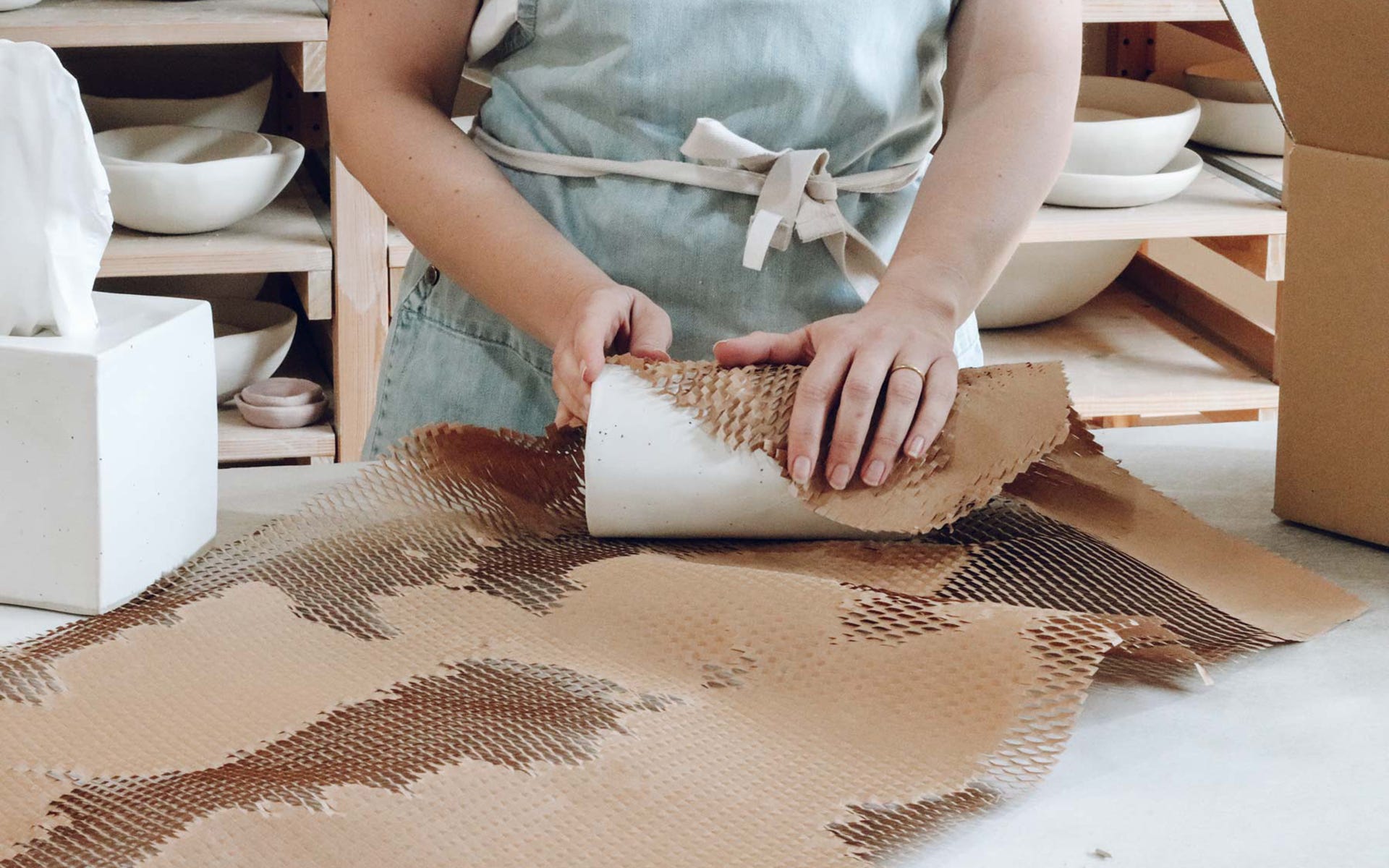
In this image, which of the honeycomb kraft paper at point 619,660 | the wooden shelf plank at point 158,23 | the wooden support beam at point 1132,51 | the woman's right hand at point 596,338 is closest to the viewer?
the honeycomb kraft paper at point 619,660

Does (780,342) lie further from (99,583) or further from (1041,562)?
(99,583)

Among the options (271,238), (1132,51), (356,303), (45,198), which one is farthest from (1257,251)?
(45,198)

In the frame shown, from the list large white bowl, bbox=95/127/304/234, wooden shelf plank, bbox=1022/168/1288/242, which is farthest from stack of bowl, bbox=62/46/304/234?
wooden shelf plank, bbox=1022/168/1288/242

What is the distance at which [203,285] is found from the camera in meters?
1.92

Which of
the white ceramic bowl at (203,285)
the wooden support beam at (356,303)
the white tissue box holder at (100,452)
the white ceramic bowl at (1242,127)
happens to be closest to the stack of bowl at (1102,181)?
the white ceramic bowl at (1242,127)

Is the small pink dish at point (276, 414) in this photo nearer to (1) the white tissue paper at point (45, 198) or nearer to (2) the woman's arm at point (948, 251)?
(2) the woman's arm at point (948, 251)

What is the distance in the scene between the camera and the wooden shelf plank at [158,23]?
162 centimetres

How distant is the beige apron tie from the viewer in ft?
2.81

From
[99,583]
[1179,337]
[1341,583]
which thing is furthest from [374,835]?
[1179,337]

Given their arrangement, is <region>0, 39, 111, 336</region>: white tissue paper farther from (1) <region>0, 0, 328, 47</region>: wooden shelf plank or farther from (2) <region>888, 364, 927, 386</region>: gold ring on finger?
(1) <region>0, 0, 328, 47</region>: wooden shelf plank

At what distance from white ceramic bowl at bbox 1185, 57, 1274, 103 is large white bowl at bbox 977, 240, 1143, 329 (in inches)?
10.1

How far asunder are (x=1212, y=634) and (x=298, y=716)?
37 centimetres

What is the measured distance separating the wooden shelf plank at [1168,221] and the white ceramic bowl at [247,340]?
0.97 m

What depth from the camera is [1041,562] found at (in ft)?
2.05
